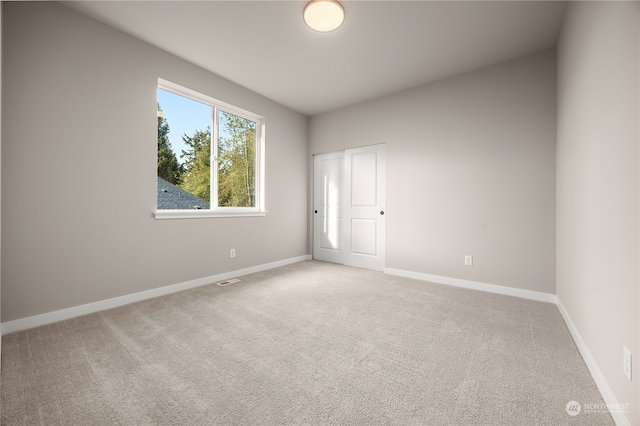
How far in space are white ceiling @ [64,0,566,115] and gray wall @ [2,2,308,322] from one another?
1.03ft

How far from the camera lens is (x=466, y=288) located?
11.0 feet

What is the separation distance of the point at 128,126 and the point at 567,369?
13.3 feet

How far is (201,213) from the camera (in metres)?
3.42

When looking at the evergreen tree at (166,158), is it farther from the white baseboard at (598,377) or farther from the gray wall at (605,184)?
the white baseboard at (598,377)

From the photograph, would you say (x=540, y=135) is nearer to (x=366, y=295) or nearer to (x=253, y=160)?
(x=366, y=295)

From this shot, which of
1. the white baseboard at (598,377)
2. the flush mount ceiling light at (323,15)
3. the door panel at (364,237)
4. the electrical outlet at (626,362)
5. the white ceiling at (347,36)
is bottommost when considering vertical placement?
the white baseboard at (598,377)

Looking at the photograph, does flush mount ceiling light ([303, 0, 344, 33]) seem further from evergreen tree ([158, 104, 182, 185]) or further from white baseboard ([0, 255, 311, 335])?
white baseboard ([0, 255, 311, 335])

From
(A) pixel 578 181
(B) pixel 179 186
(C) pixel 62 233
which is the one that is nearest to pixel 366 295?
(A) pixel 578 181

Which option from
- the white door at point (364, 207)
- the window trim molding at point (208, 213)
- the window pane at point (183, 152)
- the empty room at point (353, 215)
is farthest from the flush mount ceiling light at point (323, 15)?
the window trim molding at point (208, 213)

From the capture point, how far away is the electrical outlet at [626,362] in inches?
45.1

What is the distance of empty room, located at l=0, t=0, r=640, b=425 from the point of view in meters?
1.37

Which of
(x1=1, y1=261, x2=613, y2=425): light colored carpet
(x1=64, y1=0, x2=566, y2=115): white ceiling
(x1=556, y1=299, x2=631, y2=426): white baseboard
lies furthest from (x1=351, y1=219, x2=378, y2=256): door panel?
(x1=556, y1=299, x2=631, y2=426): white baseboard

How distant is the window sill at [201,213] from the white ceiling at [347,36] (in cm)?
180

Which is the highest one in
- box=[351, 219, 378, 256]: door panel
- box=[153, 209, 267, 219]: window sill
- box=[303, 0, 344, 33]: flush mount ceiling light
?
box=[303, 0, 344, 33]: flush mount ceiling light
